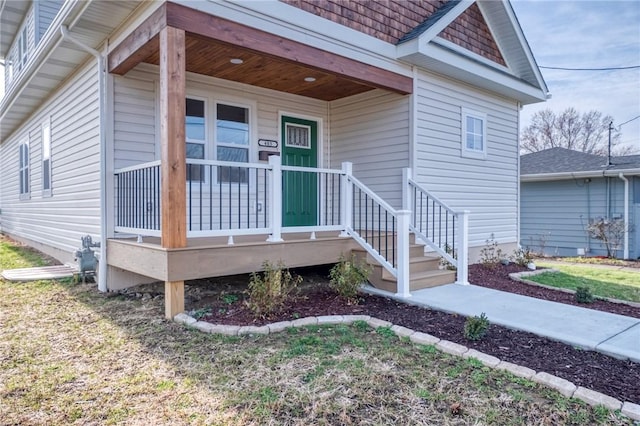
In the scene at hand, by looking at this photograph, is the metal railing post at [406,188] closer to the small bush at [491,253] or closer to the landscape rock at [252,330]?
the small bush at [491,253]

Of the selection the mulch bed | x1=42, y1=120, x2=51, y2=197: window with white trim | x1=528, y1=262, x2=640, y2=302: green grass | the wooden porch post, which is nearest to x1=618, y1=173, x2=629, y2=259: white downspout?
x1=528, y1=262, x2=640, y2=302: green grass

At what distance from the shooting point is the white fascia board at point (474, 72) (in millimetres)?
6844

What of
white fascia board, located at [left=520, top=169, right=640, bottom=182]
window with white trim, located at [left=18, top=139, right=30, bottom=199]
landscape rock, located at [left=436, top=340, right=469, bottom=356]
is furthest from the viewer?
white fascia board, located at [left=520, top=169, right=640, bottom=182]

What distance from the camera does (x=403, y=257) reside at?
539 cm

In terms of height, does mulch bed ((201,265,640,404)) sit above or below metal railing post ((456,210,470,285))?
below

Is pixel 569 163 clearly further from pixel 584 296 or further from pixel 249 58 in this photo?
pixel 249 58

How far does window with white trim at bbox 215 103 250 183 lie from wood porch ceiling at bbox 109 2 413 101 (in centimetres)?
53

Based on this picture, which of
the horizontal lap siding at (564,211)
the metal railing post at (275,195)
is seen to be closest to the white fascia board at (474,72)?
the metal railing post at (275,195)

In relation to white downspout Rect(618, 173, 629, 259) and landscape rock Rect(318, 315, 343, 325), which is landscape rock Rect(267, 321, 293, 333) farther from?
white downspout Rect(618, 173, 629, 259)

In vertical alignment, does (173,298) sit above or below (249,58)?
below

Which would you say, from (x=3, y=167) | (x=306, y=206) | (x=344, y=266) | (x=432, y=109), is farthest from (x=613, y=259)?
(x=3, y=167)

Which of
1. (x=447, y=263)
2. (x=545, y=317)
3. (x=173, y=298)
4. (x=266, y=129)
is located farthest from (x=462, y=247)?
(x=173, y=298)

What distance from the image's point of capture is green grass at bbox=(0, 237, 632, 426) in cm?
252

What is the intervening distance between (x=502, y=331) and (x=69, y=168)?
7.03m
